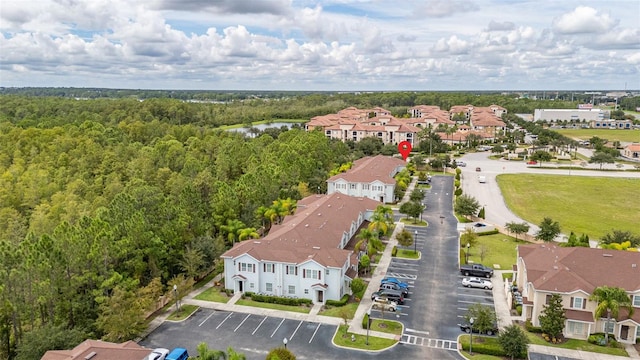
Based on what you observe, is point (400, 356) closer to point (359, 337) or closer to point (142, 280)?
point (359, 337)

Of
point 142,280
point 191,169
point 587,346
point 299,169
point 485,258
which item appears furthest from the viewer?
point 299,169

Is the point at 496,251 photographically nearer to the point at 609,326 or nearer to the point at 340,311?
the point at 609,326

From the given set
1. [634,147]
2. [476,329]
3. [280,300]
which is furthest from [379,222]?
[634,147]

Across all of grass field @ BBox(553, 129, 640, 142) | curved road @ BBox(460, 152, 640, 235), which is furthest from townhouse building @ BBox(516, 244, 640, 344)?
grass field @ BBox(553, 129, 640, 142)

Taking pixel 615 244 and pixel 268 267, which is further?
pixel 615 244

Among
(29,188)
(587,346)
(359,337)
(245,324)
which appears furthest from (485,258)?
(29,188)

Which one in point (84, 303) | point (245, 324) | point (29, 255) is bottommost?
point (245, 324)
